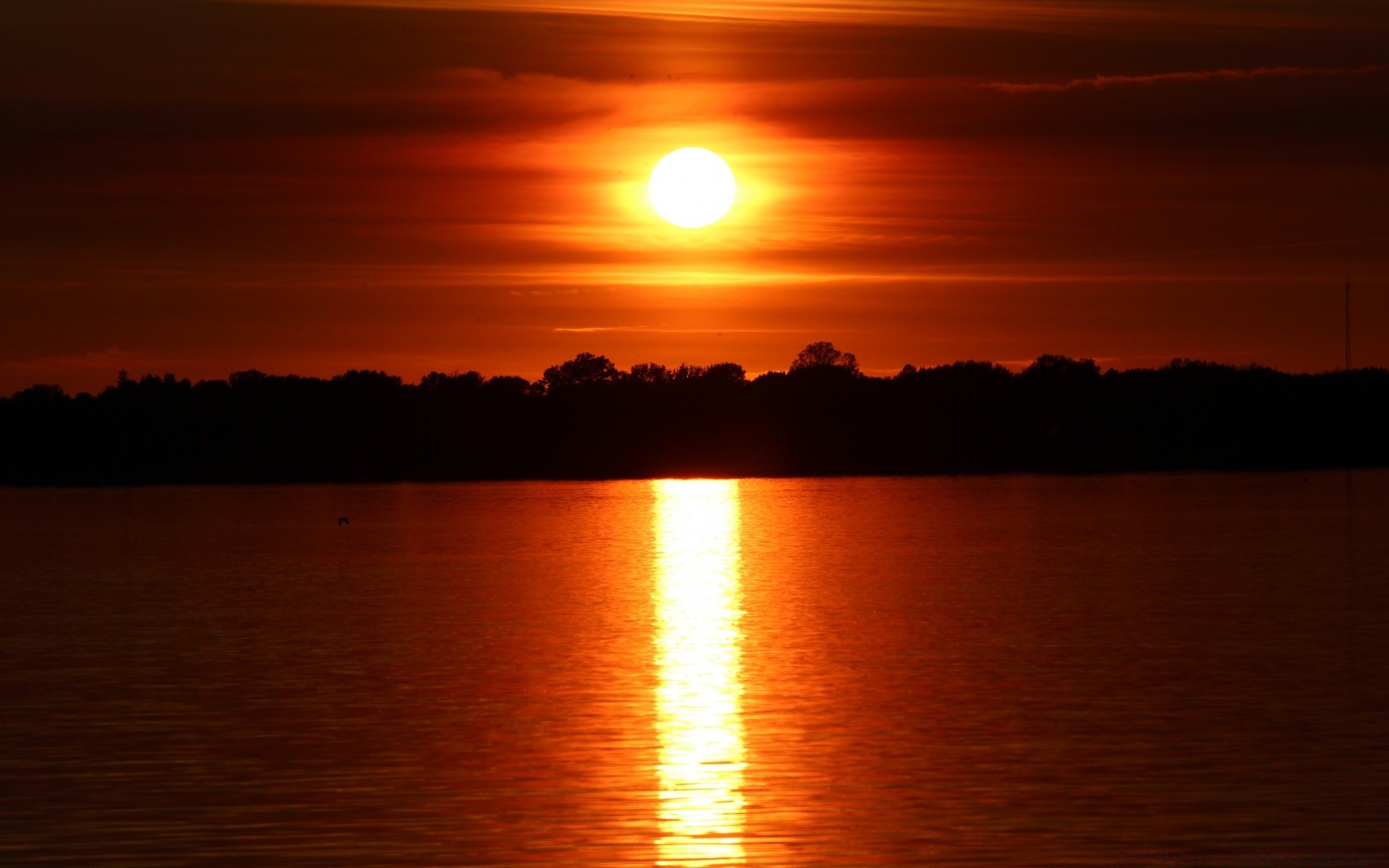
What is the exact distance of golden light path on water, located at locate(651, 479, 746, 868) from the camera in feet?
64.8

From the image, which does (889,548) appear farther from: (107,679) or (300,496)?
(300,496)

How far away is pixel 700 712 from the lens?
28.7 meters

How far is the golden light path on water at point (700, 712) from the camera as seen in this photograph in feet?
64.8

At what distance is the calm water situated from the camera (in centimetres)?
1995

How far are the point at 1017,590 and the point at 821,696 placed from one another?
22.2m

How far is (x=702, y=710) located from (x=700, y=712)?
0.83 feet

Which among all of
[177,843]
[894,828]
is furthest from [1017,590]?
[177,843]

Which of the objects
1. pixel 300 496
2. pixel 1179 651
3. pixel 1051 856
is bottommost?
pixel 1051 856

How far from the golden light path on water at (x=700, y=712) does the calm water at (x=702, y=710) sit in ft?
0.36

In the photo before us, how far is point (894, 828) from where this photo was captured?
2023 centimetres

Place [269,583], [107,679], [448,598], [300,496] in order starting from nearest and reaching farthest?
[107,679] < [448,598] < [269,583] < [300,496]

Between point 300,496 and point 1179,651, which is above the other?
point 300,496

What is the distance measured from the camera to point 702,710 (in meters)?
28.9

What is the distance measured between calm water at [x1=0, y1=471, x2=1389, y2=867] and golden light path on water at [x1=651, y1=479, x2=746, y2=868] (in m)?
0.11
